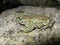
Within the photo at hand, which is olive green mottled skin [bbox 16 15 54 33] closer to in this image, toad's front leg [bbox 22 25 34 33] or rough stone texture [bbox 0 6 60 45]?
toad's front leg [bbox 22 25 34 33]

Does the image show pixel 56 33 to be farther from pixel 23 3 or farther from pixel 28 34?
pixel 23 3

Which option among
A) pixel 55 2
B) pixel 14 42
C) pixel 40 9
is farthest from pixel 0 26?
pixel 55 2

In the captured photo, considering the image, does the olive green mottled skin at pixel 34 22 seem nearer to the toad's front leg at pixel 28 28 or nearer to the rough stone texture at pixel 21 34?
the toad's front leg at pixel 28 28

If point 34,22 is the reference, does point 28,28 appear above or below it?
below

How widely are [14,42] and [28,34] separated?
0.42 metres

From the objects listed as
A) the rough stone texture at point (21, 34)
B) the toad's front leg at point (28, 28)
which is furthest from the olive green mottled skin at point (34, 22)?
the rough stone texture at point (21, 34)

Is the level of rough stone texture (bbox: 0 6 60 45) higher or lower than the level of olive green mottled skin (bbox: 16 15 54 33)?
lower

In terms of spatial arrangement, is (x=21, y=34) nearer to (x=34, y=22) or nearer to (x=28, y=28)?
(x=28, y=28)

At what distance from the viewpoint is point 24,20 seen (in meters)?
3.56

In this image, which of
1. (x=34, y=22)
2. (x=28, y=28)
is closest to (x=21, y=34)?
(x=28, y=28)

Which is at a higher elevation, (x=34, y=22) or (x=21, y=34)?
(x=34, y=22)

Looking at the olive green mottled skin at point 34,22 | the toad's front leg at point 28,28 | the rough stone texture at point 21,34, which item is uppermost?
the olive green mottled skin at point 34,22

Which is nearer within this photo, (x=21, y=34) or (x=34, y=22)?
(x=21, y=34)

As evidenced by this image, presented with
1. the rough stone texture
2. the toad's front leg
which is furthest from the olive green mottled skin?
the rough stone texture
